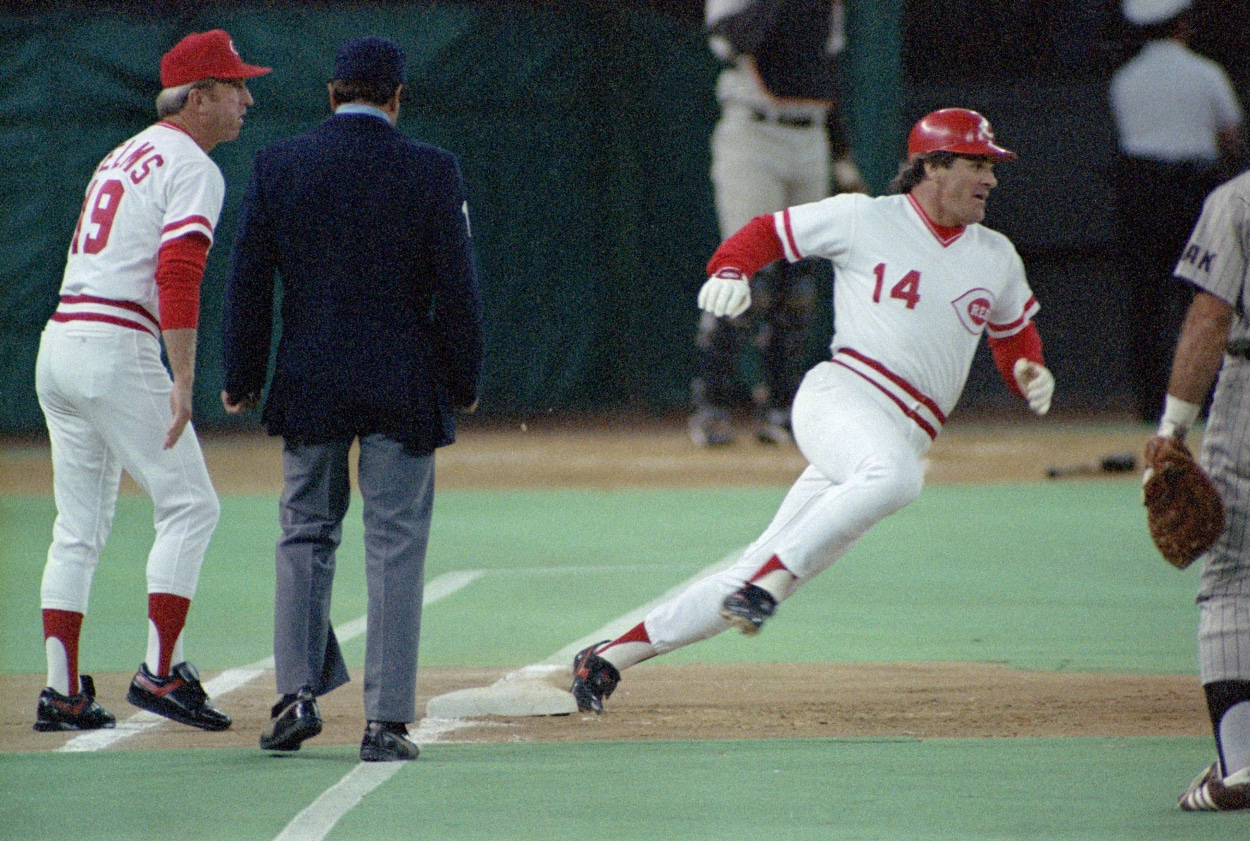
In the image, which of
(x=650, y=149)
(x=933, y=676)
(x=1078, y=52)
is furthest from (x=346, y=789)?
(x=1078, y=52)

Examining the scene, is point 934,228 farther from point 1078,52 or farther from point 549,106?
point 1078,52

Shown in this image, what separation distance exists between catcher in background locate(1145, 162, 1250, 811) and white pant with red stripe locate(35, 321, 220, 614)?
2767mm

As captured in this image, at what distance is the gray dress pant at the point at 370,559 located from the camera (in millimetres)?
5164

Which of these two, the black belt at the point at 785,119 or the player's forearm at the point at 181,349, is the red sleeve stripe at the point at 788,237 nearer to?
the player's forearm at the point at 181,349

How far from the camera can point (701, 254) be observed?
1617cm

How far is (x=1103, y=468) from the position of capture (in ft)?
38.5

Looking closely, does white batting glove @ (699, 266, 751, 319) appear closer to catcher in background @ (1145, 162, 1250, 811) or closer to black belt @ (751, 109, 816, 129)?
catcher in background @ (1145, 162, 1250, 811)

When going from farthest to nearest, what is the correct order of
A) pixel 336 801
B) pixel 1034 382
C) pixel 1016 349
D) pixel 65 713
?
1. pixel 1016 349
2. pixel 1034 382
3. pixel 65 713
4. pixel 336 801

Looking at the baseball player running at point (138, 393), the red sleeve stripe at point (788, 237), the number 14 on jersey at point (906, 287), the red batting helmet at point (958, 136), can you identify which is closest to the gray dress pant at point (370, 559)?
the baseball player running at point (138, 393)

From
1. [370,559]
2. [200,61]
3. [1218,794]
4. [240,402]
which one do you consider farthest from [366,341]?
[1218,794]

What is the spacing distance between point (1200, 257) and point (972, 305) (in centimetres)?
145

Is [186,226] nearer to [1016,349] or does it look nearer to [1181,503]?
[1016,349]

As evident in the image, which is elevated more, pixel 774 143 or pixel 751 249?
pixel 774 143

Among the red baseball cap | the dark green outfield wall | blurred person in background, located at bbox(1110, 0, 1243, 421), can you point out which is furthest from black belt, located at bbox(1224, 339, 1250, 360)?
the dark green outfield wall
